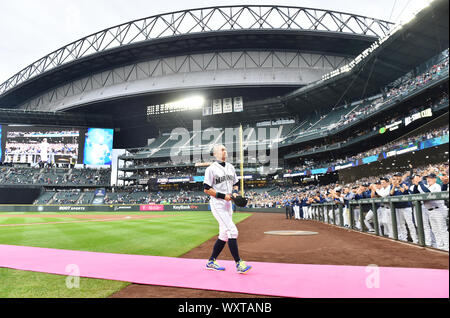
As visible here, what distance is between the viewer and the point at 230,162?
49.8 m

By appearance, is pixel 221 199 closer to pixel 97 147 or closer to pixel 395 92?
pixel 395 92

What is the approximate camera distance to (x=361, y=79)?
35750 millimetres

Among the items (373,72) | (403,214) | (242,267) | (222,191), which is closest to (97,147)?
(373,72)

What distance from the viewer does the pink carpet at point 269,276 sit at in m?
3.17

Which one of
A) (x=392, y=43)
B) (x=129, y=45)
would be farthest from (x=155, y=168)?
(x=392, y=43)

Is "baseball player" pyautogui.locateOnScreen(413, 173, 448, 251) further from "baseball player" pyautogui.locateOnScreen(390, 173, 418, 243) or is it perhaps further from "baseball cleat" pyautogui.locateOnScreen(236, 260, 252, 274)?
"baseball cleat" pyautogui.locateOnScreen(236, 260, 252, 274)

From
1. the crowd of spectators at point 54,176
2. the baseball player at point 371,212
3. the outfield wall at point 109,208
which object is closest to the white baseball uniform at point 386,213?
the baseball player at point 371,212

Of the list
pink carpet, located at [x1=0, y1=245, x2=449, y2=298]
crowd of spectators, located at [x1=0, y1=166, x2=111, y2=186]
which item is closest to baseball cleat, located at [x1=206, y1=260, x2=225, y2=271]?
pink carpet, located at [x1=0, y1=245, x2=449, y2=298]

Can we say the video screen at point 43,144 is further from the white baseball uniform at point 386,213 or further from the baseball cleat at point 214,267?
the baseball cleat at point 214,267

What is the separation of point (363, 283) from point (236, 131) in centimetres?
5256

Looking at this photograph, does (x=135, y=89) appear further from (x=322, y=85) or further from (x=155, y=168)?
(x=322, y=85)

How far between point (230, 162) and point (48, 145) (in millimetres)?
37217

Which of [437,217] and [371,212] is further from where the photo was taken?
[371,212]

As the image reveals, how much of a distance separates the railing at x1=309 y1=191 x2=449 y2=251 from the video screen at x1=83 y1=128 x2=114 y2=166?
2034 inches
